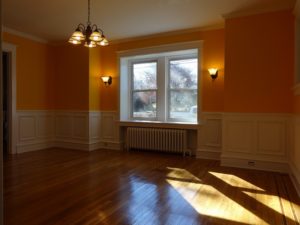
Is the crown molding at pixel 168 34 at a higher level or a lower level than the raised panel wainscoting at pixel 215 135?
higher

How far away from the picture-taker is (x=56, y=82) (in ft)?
20.6

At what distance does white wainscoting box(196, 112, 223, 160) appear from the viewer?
4.79 m

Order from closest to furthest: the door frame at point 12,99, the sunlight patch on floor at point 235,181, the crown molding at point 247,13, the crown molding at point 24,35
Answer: the sunlight patch on floor at point 235,181
the crown molding at point 247,13
the crown molding at point 24,35
the door frame at point 12,99

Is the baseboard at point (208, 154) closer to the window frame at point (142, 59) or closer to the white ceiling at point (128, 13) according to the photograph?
the window frame at point (142, 59)

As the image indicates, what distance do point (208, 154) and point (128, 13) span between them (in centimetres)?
315

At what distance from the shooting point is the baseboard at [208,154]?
479 cm

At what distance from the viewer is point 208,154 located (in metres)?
4.88

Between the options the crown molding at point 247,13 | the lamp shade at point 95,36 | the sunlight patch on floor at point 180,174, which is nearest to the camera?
the lamp shade at point 95,36

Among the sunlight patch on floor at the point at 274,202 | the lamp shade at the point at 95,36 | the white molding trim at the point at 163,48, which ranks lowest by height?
the sunlight patch on floor at the point at 274,202

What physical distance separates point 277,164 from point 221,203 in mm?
1861

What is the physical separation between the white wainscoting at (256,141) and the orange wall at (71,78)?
345 centimetres

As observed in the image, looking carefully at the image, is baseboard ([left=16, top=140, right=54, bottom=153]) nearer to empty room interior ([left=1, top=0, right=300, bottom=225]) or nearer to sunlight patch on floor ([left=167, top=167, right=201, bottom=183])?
empty room interior ([left=1, top=0, right=300, bottom=225])

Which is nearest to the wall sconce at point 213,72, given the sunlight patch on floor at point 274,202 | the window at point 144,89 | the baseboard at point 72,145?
the window at point 144,89

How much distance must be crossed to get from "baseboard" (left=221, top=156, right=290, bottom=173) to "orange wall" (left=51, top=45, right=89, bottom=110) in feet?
11.5
